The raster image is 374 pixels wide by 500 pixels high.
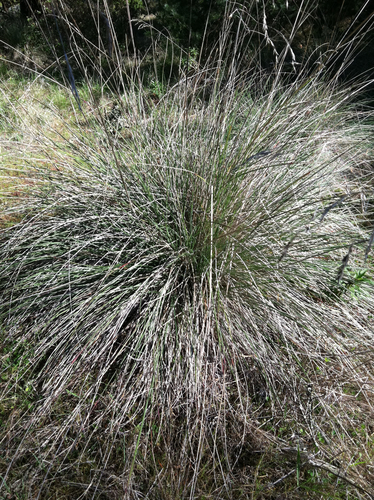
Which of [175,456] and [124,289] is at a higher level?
Result: [124,289]

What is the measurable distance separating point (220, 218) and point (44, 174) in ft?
3.48

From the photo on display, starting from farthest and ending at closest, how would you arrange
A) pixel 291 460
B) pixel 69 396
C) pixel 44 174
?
pixel 44 174 < pixel 69 396 < pixel 291 460

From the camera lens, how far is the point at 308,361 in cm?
155

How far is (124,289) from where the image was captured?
1560 millimetres

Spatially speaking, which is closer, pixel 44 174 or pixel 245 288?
pixel 245 288

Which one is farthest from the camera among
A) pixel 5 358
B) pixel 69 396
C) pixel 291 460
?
pixel 5 358

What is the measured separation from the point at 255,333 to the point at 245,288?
212mm

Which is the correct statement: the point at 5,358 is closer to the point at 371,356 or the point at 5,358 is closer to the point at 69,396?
the point at 69,396

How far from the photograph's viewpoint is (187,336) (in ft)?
4.86

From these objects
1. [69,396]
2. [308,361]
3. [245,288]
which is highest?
[245,288]

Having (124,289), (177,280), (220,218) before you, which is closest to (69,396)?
(124,289)

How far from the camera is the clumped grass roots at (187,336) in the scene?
1.32m

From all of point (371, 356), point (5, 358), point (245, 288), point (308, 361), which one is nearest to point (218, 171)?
point (245, 288)

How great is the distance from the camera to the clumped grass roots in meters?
1.32
